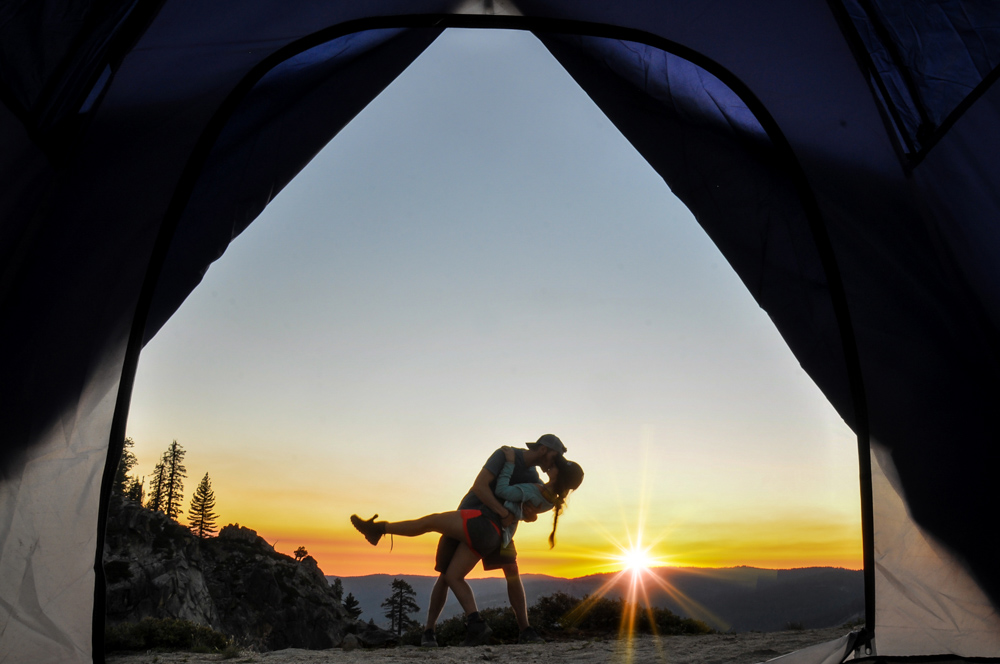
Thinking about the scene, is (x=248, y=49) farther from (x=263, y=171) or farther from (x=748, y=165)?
(x=748, y=165)

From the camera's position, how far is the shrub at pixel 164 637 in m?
4.50

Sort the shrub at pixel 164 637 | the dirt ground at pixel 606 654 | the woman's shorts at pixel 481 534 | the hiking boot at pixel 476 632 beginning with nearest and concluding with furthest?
the dirt ground at pixel 606 654, the hiking boot at pixel 476 632, the woman's shorts at pixel 481 534, the shrub at pixel 164 637

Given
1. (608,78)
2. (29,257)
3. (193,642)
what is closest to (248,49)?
(29,257)

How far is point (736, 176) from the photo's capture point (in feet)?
7.21

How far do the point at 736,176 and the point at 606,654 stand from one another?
8.06 ft

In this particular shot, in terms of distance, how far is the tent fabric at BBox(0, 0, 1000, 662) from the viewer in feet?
5.44

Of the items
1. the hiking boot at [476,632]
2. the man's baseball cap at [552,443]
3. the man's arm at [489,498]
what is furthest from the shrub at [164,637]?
the man's baseball cap at [552,443]

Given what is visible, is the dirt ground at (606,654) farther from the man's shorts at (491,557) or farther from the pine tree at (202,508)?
the pine tree at (202,508)

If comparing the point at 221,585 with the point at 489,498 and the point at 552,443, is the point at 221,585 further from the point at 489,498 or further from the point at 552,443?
the point at 552,443

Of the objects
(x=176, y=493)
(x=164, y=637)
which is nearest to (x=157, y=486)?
(x=176, y=493)

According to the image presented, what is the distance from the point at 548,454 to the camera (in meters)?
3.90

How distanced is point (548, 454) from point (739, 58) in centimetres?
267

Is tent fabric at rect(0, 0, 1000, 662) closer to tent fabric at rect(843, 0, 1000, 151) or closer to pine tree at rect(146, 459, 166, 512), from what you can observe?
tent fabric at rect(843, 0, 1000, 151)

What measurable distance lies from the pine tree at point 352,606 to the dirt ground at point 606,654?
12.7 m
